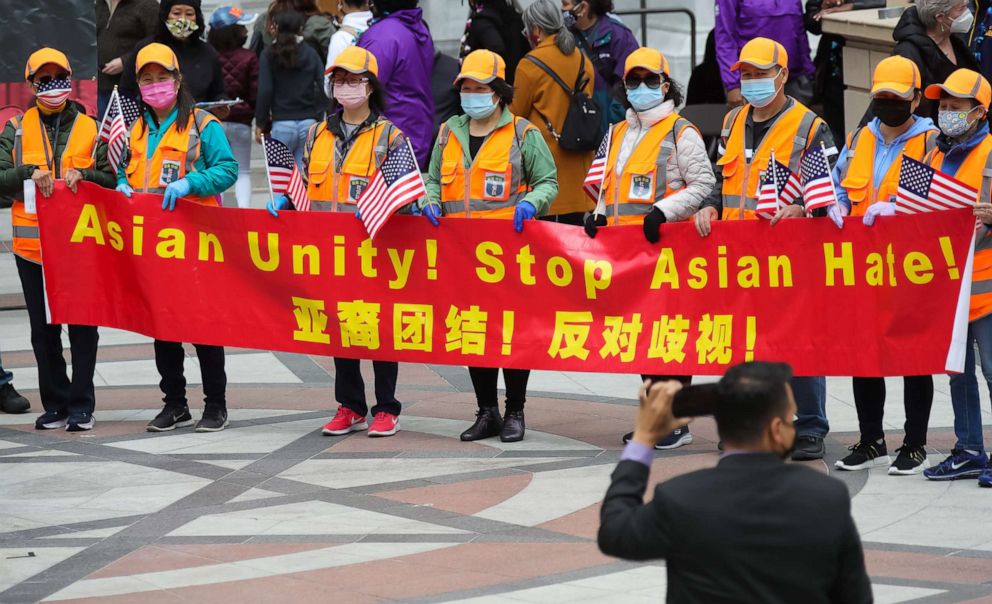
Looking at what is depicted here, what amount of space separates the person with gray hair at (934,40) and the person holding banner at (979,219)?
299cm

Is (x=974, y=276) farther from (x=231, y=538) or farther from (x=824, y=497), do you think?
(x=824, y=497)

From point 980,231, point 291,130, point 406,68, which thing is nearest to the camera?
point 980,231

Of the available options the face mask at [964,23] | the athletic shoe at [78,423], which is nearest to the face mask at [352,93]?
the athletic shoe at [78,423]

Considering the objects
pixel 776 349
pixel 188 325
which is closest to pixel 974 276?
pixel 776 349

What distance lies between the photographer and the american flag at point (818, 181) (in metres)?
8.00

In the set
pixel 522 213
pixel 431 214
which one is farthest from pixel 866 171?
pixel 431 214

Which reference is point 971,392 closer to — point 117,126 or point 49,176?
point 117,126

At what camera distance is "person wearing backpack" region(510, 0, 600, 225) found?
11820mm

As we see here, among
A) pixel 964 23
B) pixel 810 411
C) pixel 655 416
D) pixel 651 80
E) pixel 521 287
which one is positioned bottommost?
pixel 810 411

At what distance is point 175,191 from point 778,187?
3.37 metres

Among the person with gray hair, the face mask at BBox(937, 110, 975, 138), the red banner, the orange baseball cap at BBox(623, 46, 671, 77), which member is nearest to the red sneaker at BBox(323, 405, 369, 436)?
the red banner

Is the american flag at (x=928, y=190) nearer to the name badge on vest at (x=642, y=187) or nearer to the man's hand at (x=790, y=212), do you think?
the man's hand at (x=790, y=212)

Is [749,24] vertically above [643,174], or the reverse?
[749,24]

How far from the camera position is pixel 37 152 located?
30.9 feet
